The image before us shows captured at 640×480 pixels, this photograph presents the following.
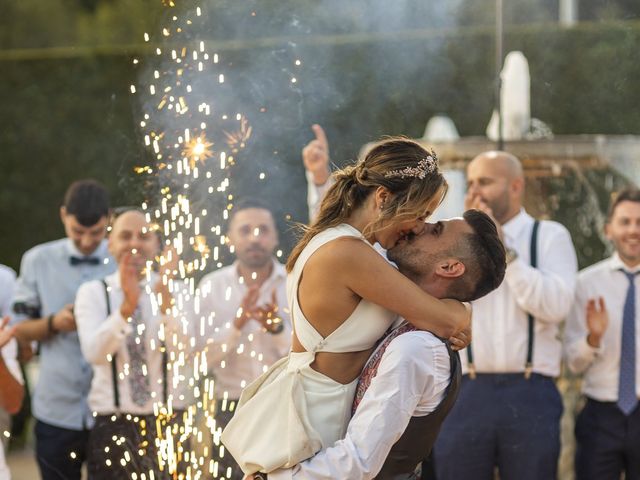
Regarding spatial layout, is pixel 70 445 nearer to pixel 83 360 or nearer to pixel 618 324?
pixel 83 360

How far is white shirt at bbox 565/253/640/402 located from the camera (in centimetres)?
449

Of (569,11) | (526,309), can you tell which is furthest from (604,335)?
(569,11)

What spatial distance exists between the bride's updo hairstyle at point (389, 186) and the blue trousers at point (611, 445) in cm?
220

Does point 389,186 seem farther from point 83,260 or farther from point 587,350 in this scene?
point 83,260

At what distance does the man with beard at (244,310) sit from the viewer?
14.7ft

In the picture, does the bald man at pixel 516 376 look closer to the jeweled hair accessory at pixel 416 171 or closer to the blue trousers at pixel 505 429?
the blue trousers at pixel 505 429

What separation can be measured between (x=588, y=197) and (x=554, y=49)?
59.1 inches

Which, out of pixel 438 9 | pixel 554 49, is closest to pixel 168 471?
pixel 438 9

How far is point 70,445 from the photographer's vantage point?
15.4ft

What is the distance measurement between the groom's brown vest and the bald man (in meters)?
1.81

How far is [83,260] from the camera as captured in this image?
191 inches

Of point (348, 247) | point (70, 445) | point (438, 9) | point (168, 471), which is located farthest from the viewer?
point (438, 9)

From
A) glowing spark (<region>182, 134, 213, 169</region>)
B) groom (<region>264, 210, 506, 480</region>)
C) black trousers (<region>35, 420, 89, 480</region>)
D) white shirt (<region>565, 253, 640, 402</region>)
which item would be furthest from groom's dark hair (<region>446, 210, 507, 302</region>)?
black trousers (<region>35, 420, 89, 480</region>)

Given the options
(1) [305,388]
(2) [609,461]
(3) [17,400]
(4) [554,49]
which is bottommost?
(2) [609,461]
